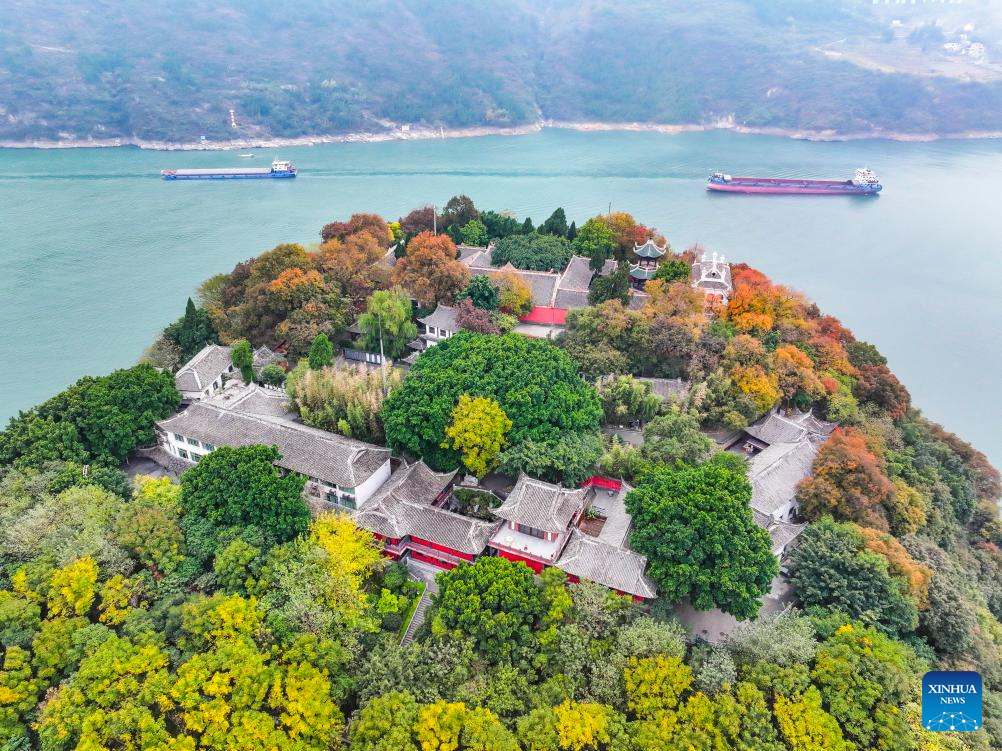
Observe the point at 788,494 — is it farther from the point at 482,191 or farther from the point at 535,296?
the point at 482,191

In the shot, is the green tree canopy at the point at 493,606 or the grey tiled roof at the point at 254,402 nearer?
the green tree canopy at the point at 493,606

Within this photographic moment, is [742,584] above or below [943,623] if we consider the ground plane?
above

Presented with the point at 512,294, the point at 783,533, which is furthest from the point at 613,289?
the point at 783,533

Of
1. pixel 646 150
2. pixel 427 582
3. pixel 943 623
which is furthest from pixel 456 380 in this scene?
pixel 646 150

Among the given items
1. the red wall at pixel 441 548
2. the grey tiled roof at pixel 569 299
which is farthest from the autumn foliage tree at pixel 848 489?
the grey tiled roof at pixel 569 299

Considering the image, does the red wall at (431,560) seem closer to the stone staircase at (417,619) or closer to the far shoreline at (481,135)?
the stone staircase at (417,619)

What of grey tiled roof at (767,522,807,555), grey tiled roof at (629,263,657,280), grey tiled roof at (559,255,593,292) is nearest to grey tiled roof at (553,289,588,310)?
grey tiled roof at (559,255,593,292)
